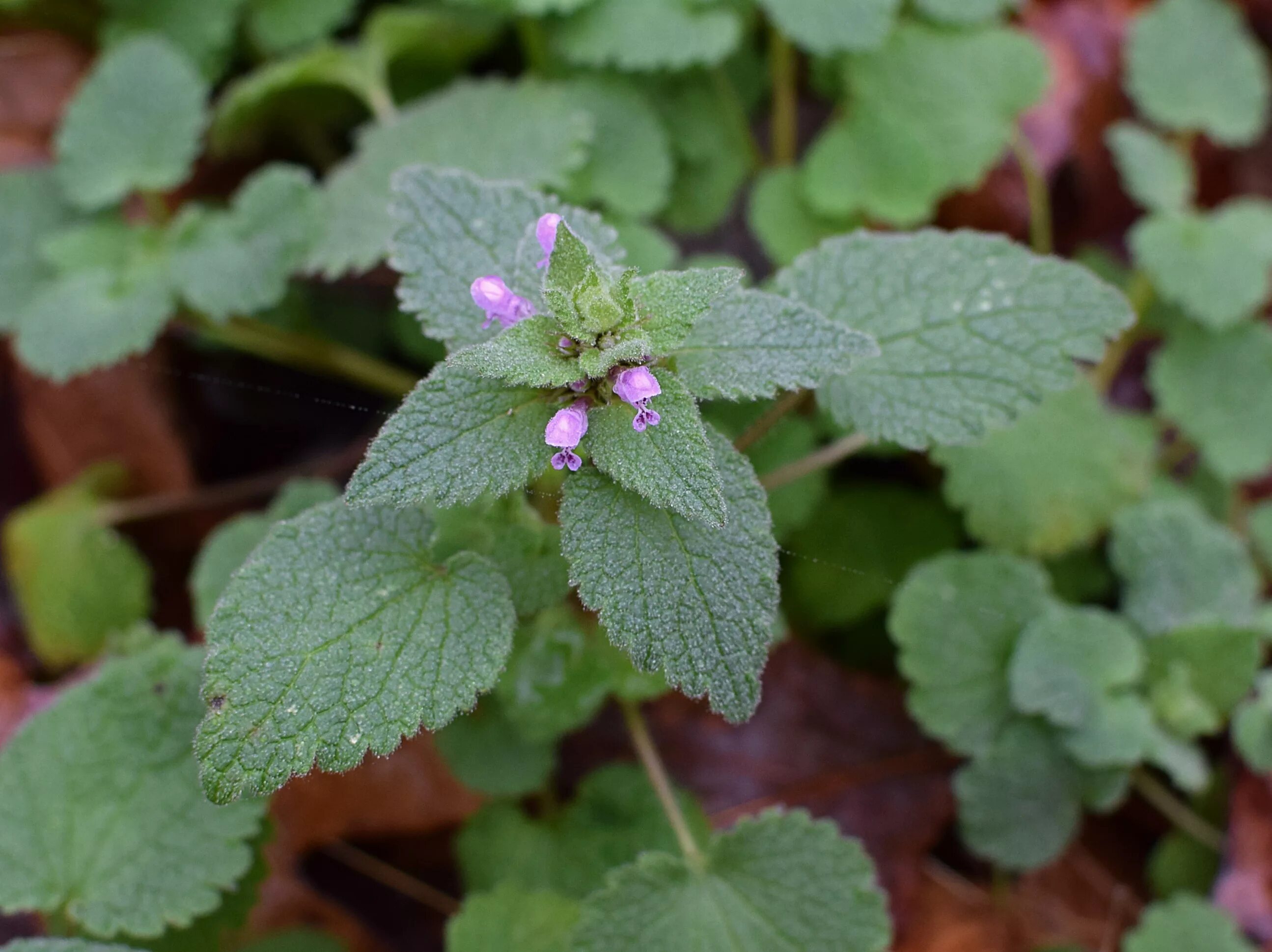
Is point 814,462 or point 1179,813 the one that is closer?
point 814,462

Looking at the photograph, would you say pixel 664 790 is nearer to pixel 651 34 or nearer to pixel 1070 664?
pixel 1070 664

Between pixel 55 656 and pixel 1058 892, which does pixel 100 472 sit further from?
pixel 1058 892

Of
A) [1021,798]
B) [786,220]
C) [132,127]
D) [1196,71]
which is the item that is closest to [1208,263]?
[1196,71]

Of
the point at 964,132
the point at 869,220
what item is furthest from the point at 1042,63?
the point at 869,220

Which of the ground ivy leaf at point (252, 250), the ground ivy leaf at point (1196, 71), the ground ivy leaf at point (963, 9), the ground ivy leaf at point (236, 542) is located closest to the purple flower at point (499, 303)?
the ground ivy leaf at point (236, 542)

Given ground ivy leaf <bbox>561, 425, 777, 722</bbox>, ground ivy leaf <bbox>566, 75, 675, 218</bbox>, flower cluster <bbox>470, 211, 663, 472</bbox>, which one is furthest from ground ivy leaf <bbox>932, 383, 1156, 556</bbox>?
flower cluster <bbox>470, 211, 663, 472</bbox>

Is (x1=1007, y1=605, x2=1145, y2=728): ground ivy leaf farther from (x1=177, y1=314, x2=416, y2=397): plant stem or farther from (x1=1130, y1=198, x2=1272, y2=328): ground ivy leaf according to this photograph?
(x1=177, y1=314, x2=416, y2=397): plant stem
